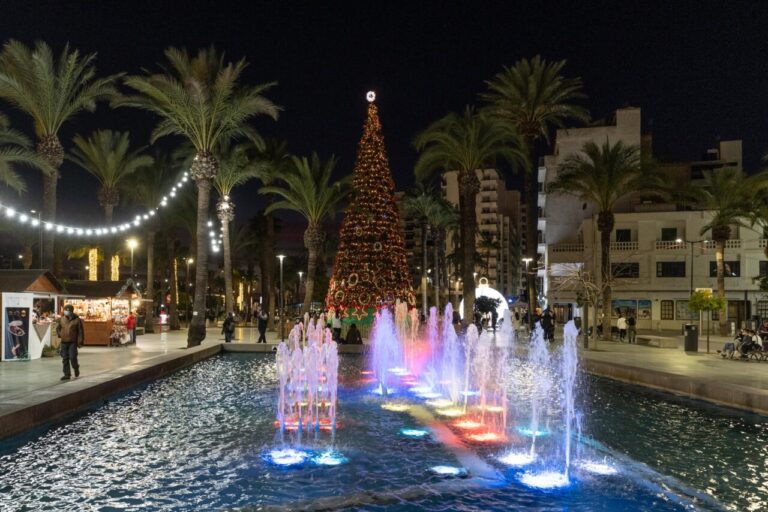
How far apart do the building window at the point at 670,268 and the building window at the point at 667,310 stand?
2171 mm

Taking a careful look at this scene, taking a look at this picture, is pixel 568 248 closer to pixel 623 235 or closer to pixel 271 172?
pixel 623 235

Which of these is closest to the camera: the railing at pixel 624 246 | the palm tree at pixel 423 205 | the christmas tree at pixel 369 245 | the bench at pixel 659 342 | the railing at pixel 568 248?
the bench at pixel 659 342

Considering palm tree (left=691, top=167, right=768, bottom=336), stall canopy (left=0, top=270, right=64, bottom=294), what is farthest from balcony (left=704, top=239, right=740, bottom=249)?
stall canopy (left=0, top=270, right=64, bottom=294)

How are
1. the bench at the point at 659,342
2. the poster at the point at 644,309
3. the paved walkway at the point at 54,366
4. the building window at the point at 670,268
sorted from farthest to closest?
1. the poster at the point at 644,309
2. the building window at the point at 670,268
3. the bench at the point at 659,342
4. the paved walkway at the point at 54,366

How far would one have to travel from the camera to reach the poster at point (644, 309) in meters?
49.8

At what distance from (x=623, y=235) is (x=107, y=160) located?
3700 centimetres

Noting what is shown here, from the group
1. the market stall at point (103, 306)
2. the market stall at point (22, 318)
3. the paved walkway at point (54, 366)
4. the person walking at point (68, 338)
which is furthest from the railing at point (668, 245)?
the person walking at point (68, 338)

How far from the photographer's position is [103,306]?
2938 centimetres

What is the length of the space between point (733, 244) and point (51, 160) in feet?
150

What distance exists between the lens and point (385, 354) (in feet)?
73.8

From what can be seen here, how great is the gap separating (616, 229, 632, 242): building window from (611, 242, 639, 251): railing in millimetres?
612

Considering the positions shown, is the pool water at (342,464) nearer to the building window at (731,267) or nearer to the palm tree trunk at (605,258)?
the palm tree trunk at (605,258)

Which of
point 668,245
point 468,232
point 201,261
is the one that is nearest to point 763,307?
point 668,245

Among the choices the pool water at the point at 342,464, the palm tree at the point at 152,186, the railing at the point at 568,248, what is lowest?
the pool water at the point at 342,464
